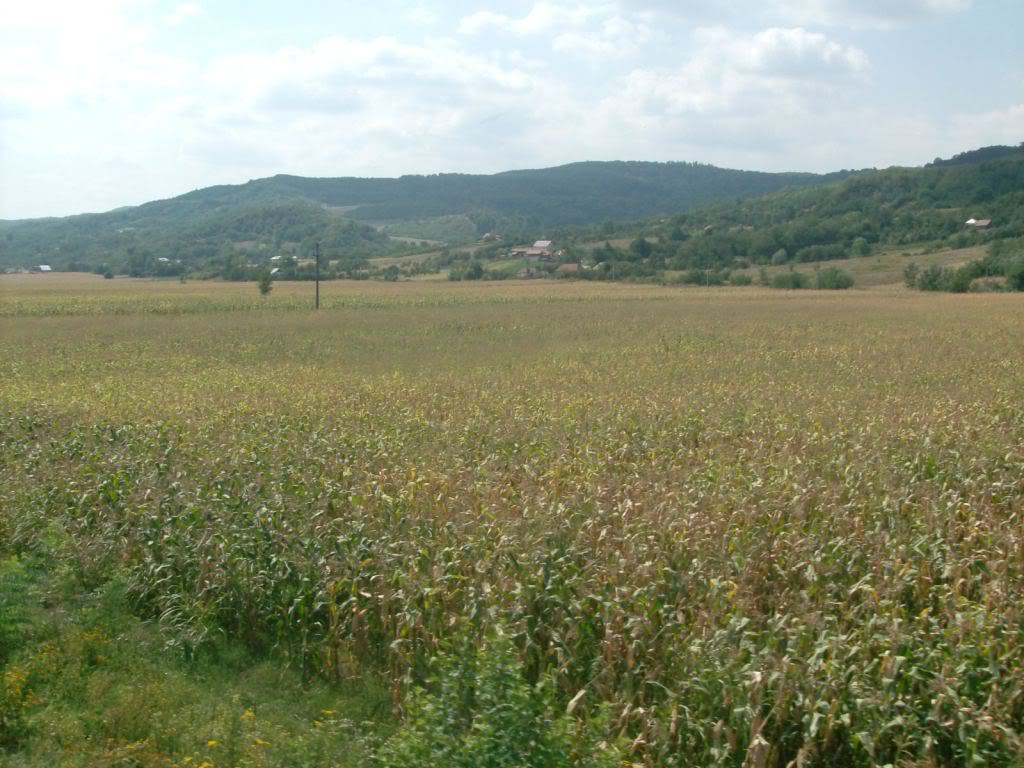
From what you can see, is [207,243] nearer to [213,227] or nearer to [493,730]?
[213,227]

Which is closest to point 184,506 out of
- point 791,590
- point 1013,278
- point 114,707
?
point 114,707

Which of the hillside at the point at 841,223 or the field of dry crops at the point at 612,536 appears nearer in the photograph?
the field of dry crops at the point at 612,536

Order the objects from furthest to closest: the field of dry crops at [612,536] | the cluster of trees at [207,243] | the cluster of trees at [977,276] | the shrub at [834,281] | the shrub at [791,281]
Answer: the cluster of trees at [207,243] < the shrub at [834,281] < the shrub at [791,281] < the cluster of trees at [977,276] < the field of dry crops at [612,536]

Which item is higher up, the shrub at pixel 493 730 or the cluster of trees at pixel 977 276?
the cluster of trees at pixel 977 276

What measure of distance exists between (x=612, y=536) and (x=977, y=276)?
7691cm

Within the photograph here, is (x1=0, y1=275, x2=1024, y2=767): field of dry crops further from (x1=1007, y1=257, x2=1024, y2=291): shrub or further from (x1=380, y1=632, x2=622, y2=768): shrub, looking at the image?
(x1=1007, y1=257, x2=1024, y2=291): shrub

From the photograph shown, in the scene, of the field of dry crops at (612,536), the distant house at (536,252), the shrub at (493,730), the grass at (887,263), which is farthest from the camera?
the distant house at (536,252)

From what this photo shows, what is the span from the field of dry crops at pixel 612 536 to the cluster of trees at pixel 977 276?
190 ft

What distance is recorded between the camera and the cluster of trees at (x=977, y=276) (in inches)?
2751

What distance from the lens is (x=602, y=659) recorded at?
6086mm

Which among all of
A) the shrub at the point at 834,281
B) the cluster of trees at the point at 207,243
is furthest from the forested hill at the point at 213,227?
the shrub at the point at 834,281

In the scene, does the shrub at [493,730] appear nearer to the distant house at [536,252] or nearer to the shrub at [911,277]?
the shrub at [911,277]

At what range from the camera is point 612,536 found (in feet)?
26.2

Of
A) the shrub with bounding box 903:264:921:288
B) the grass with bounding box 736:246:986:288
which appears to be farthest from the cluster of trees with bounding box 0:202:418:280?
the shrub with bounding box 903:264:921:288
